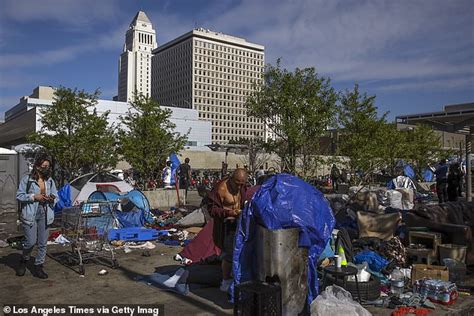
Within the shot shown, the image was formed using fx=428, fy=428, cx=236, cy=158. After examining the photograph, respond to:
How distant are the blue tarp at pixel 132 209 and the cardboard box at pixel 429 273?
702cm

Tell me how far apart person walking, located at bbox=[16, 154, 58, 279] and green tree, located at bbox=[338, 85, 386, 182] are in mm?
13625

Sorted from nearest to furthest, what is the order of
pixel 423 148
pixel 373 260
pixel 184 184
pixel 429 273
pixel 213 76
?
pixel 429 273
pixel 373 260
pixel 184 184
pixel 423 148
pixel 213 76

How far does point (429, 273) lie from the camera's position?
6.21 meters

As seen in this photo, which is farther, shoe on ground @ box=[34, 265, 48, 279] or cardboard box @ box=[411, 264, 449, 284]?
shoe on ground @ box=[34, 265, 48, 279]

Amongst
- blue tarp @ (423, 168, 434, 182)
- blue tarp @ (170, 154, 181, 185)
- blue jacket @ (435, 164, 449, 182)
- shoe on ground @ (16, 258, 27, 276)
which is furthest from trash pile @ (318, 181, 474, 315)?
blue tarp @ (423, 168, 434, 182)

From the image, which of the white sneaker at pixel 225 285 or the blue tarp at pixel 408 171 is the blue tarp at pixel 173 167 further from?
the blue tarp at pixel 408 171

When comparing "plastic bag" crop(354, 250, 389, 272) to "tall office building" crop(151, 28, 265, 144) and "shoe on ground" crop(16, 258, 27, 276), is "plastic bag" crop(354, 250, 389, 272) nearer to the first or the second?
"shoe on ground" crop(16, 258, 27, 276)

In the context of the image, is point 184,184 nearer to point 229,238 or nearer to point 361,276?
point 229,238

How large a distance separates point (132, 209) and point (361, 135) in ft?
36.7

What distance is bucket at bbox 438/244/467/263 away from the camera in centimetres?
706

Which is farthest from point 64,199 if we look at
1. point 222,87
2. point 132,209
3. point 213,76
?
point 222,87

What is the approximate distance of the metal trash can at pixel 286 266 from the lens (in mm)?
4766

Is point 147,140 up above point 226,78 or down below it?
below

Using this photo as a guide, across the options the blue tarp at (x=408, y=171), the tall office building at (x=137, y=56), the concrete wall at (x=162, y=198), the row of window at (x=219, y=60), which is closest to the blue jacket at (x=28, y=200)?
the concrete wall at (x=162, y=198)
